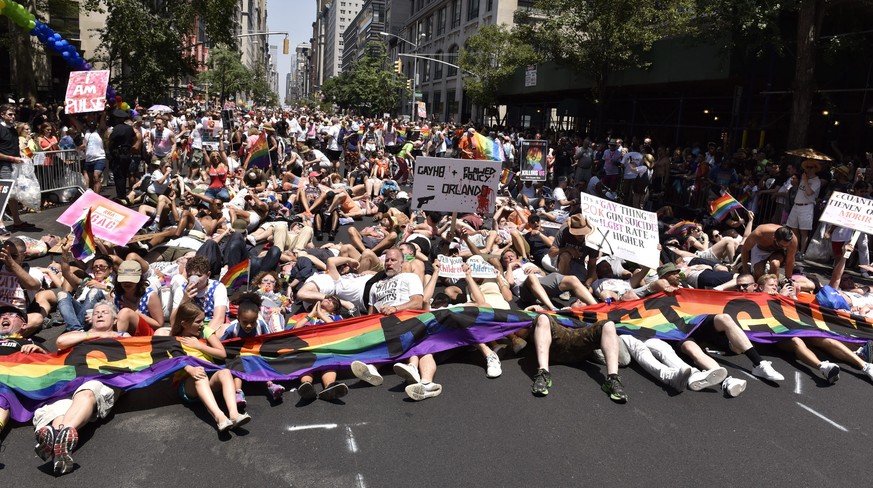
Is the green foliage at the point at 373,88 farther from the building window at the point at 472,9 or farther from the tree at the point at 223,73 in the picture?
the building window at the point at 472,9

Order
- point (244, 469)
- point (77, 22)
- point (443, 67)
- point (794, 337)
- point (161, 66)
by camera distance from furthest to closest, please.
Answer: point (443, 67) → point (77, 22) → point (161, 66) → point (794, 337) → point (244, 469)

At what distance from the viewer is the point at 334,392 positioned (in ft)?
18.6

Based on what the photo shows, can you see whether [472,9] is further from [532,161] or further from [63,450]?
[63,450]

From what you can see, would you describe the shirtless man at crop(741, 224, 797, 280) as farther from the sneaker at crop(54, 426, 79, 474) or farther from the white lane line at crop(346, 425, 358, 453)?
the sneaker at crop(54, 426, 79, 474)

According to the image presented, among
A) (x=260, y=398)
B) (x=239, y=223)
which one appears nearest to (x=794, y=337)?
(x=260, y=398)

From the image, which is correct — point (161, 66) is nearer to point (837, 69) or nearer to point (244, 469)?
point (837, 69)

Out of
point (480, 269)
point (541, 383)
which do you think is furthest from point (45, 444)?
point (480, 269)

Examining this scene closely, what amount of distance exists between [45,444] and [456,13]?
6106 cm

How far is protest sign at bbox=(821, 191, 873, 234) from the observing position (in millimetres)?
9562

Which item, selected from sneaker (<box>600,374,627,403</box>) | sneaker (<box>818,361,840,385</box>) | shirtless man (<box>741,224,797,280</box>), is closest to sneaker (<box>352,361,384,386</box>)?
sneaker (<box>600,374,627,403</box>)

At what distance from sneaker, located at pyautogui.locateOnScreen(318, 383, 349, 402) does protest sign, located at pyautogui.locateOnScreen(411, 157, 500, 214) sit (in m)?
5.13

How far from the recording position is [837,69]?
59.1ft

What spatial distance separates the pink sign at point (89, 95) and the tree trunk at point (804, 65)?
49.5 feet

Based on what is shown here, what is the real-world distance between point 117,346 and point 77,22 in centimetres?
4284
